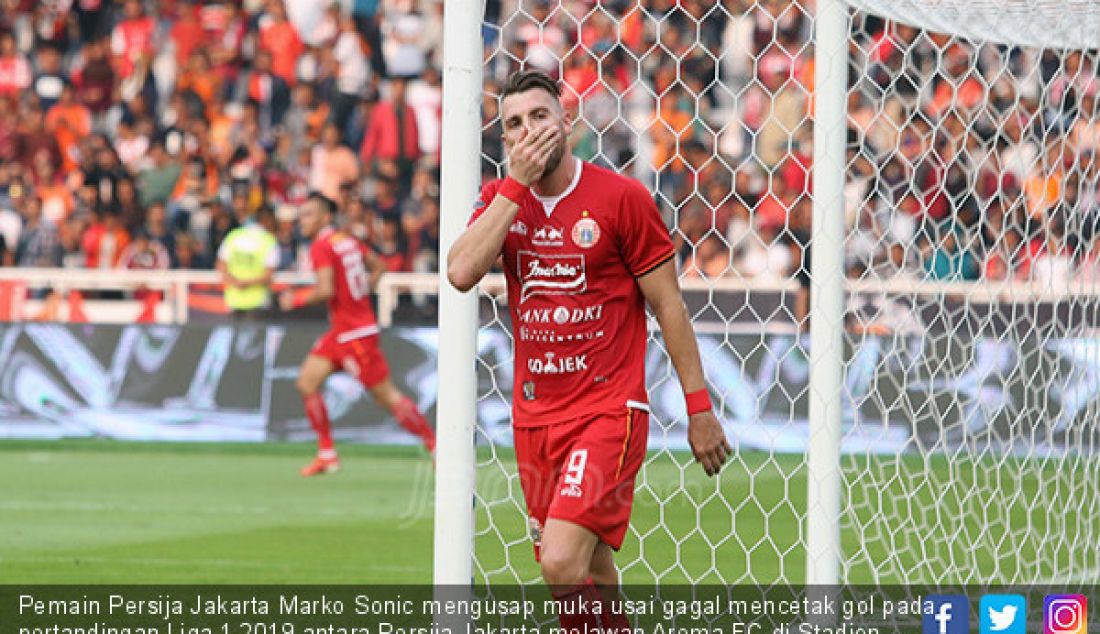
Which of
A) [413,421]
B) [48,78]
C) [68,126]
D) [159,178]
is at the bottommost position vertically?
[413,421]

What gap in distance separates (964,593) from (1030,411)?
1.80 m

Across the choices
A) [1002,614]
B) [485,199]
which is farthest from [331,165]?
[485,199]

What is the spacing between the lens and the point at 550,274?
5.73 meters

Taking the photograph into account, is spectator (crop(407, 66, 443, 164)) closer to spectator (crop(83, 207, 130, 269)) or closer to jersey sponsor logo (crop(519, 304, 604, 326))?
spectator (crop(83, 207, 130, 269))

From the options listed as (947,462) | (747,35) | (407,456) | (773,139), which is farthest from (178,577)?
(747,35)

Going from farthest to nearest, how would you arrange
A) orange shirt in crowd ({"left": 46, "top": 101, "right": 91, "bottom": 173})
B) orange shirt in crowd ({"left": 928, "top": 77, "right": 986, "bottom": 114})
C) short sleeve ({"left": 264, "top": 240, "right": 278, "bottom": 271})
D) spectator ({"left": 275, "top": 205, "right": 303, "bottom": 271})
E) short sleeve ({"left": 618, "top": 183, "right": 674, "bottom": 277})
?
orange shirt in crowd ({"left": 46, "top": 101, "right": 91, "bottom": 173}), spectator ({"left": 275, "top": 205, "right": 303, "bottom": 271}), short sleeve ({"left": 264, "top": 240, "right": 278, "bottom": 271}), orange shirt in crowd ({"left": 928, "top": 77, "right": 986, "bottom": 114}), short sleeve ({"left": 618, "top": 183, "right": 674, "bottom": 277})

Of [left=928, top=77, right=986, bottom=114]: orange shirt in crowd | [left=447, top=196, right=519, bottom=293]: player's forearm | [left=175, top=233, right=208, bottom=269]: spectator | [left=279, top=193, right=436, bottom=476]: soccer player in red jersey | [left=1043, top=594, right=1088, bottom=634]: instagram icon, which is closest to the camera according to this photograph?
[left=447, top=196, right=519, bottom=293]: player's forearm

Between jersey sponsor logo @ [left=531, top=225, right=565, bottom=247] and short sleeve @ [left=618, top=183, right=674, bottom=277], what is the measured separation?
0.57ft

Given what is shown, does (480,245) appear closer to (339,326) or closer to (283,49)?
(339,326)

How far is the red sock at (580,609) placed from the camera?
5.58 meters

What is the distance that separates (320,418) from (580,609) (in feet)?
27.2

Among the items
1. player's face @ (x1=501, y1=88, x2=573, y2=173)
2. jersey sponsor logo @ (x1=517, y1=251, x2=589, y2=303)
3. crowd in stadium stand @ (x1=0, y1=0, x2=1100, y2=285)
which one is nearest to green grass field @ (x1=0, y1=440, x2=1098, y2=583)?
jersey sponsor logo @ (x1=517, y1=251, x2=589, y2=303)

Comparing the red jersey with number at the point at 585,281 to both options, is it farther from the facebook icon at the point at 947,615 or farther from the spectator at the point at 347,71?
the spectator at the point at 347,71

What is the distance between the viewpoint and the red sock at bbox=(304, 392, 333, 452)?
45.1ft
